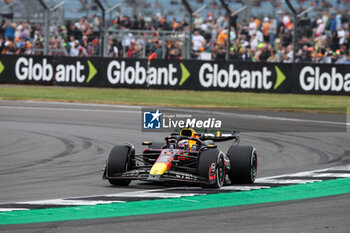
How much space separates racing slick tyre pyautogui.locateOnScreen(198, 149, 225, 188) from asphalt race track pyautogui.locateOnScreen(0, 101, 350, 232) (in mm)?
630

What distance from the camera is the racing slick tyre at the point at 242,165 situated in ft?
29.4

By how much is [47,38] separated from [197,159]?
1974 cm

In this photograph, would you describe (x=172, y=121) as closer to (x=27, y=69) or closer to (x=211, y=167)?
(x=211, y=167)

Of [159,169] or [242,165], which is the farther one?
[242,165]

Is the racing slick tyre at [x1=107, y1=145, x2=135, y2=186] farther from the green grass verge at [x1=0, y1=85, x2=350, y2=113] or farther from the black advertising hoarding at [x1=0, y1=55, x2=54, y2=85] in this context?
the black advertising hoarding at [x1=0, y1=55, x2=54, y2=85]

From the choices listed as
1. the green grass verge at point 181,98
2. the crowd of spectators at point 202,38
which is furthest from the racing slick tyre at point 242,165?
the crowd of spectators at point 202,38

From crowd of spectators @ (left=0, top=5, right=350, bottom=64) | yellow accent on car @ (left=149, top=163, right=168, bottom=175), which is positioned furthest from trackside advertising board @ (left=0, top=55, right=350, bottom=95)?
yellow accent on car @ (left=149, top=163, right=168, bottom=175)

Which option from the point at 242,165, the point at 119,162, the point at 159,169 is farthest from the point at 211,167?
the point at 119,162

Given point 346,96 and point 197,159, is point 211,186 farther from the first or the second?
point 346,96

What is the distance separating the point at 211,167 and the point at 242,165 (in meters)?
0.83

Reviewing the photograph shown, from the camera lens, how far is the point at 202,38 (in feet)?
90.2

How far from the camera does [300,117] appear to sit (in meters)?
20.2

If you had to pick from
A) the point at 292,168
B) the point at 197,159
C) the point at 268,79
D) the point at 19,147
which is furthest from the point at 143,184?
the point at 268,79

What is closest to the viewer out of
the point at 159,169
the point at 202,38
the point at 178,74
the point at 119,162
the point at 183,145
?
the point at 159,169
